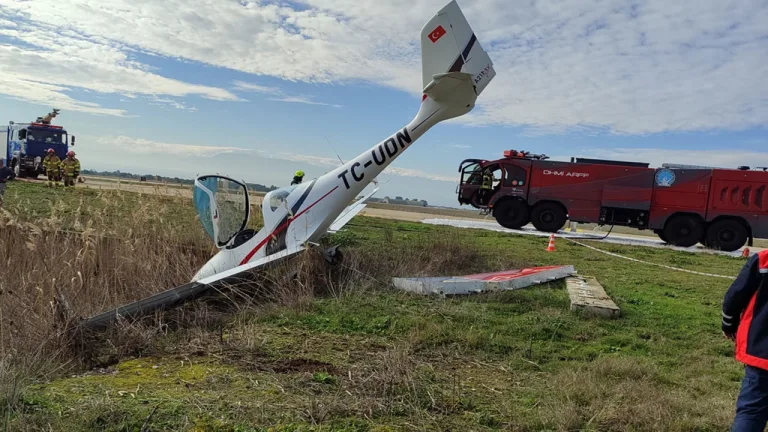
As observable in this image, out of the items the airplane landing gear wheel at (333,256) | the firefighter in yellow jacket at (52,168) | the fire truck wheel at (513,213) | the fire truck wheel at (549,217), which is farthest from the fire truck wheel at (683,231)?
the firefighter in yellow jacket at (52,168)

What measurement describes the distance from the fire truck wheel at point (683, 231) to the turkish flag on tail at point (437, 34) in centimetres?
1340

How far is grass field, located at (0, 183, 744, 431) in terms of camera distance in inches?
126

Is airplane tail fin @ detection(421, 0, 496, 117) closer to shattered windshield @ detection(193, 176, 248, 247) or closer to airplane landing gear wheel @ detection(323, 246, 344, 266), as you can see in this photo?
airplane landing gear wheel @ detection(323, 246, 344, 266)

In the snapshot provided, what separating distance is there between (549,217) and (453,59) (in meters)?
12.3

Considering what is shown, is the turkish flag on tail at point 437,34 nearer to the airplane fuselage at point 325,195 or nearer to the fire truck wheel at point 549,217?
the airplane fuselage at point 325,195

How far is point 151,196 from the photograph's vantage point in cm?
943

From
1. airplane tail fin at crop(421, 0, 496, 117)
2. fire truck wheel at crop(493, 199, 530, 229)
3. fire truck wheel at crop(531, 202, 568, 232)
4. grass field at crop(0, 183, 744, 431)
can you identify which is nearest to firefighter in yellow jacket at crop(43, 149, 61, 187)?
grass field at crop(0, 183, 744, 431)

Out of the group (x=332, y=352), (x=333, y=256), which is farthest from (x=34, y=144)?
(x=332, y=352)

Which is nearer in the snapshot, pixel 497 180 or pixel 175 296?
pixel 175 296

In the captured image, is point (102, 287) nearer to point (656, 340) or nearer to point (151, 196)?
point (151, 196)

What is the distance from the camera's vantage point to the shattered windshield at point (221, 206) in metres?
7.56

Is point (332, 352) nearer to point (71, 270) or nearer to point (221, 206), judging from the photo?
point (71, 270)

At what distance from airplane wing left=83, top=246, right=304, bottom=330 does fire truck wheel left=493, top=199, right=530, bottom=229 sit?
13440mm

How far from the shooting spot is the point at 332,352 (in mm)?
4609
